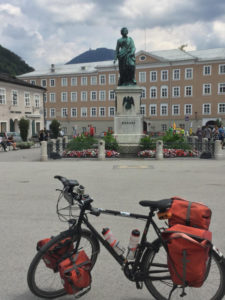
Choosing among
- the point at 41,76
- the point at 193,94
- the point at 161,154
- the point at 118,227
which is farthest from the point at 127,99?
the point at 41,76

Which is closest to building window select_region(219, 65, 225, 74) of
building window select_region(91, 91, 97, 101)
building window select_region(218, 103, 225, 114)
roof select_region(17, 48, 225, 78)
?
roof select_region(17, 48, 225, 78)

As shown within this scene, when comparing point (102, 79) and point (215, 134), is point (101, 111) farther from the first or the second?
point (215, 134)

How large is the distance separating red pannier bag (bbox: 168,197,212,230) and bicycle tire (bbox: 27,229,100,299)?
1.01 meters

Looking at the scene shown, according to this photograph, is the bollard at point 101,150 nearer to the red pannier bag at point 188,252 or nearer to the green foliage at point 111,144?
the green foliage at point 111,144

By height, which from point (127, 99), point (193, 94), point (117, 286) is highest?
point (193, 94)

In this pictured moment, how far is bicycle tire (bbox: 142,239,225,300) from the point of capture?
301cm

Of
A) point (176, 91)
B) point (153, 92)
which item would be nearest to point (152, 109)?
point (153, 92)

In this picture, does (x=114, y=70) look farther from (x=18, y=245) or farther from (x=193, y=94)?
(x=18, y=245)

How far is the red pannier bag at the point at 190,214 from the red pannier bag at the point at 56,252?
1095 millimetres

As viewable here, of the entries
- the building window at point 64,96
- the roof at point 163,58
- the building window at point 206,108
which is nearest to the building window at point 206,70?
the roof at point 163,58

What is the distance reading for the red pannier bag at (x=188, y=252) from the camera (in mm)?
2668

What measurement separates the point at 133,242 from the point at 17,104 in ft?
151

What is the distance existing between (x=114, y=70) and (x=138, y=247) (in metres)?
64.0

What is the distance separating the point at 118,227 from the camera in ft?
18.2
